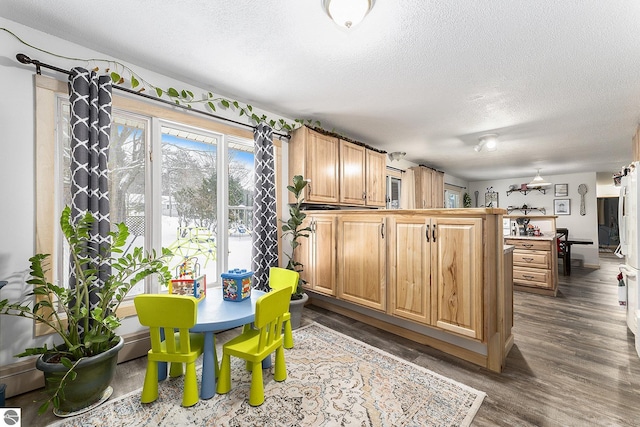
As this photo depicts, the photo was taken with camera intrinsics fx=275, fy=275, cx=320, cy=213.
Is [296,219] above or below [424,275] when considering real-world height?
above

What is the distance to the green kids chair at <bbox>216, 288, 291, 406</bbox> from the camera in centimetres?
159

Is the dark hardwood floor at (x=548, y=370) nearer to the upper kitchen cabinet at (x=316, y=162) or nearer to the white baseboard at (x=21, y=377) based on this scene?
the white baseboard at (x=21, y=377)

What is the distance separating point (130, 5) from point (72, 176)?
117 cm

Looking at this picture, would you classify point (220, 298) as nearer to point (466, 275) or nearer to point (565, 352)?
point (466, 275)

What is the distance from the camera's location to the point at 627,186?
2738 millimetres

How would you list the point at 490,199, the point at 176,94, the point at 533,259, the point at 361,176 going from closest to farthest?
the point at 176,94, the point at 361,176, the point at 533,259, the point at 490,199

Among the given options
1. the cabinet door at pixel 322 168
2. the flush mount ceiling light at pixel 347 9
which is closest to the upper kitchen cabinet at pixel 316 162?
the cabinet door at pixel 322 168

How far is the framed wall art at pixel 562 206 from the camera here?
7184 mm

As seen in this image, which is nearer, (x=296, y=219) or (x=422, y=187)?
(x=296, y=219)

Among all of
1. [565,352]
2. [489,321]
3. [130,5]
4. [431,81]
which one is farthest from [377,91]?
[565,352]

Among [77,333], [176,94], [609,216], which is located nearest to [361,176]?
[176,94]

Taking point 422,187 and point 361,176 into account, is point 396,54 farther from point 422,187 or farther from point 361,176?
point 422,187

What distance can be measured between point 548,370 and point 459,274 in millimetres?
927
